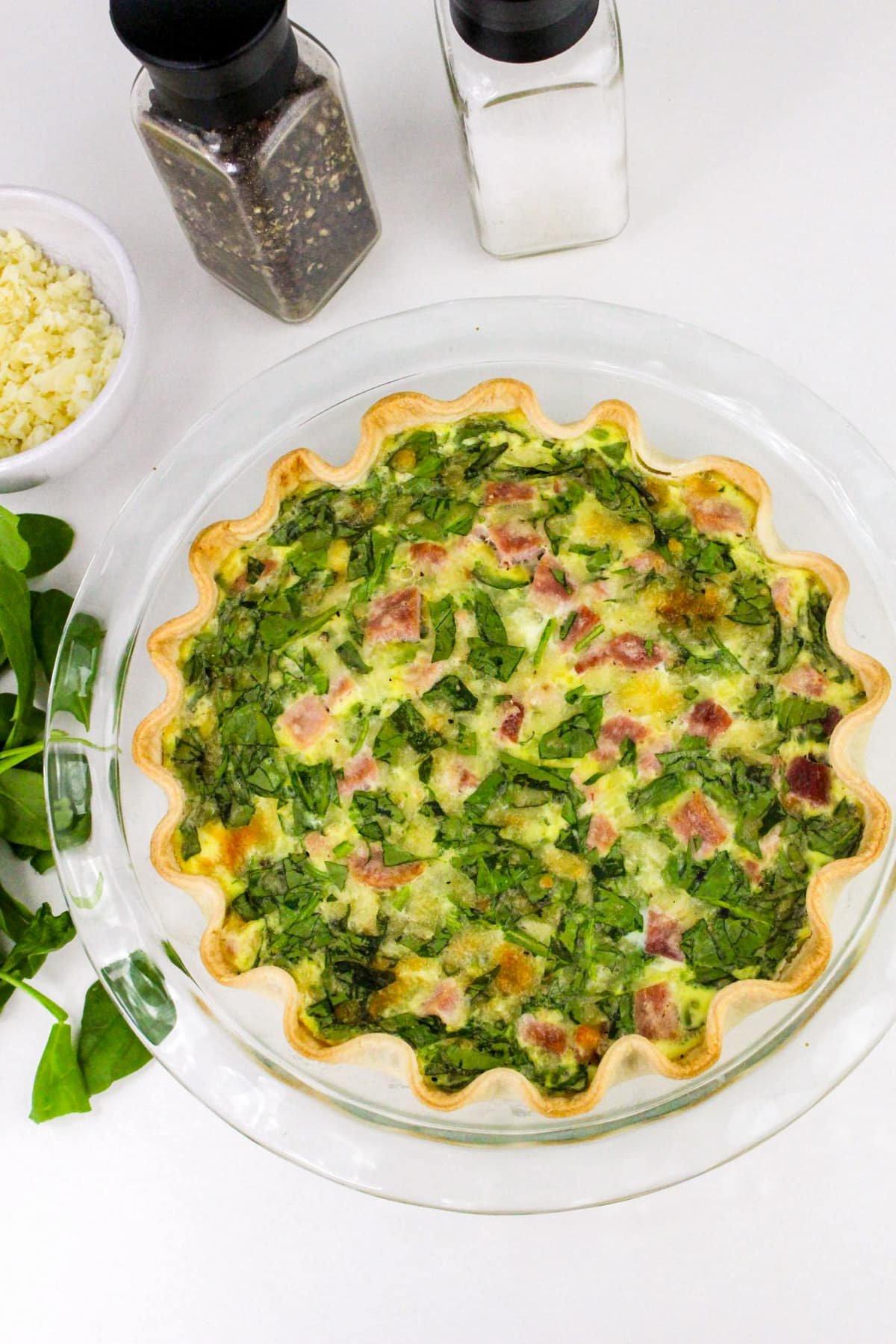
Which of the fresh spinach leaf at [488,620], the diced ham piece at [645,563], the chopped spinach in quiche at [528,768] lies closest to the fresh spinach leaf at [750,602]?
the chopped spinach in quiche at [528,768]

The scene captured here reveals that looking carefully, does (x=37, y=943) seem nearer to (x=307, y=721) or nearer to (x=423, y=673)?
(x=307, y=721)

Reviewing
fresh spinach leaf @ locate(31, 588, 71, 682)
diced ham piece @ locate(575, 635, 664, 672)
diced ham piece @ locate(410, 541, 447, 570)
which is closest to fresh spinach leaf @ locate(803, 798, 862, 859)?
diced ham piece @ locate(575, 635, 664, 672)

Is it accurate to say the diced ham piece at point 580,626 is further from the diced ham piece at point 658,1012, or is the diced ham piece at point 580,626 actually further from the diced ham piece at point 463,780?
the diced ham piece at point 658,1012

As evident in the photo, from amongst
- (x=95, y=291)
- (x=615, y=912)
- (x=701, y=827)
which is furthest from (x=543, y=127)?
(x=615, y=912)

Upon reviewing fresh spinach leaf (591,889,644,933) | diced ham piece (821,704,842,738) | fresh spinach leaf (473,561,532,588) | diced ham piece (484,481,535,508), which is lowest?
fresh spinach leaf (591,889,644,933)

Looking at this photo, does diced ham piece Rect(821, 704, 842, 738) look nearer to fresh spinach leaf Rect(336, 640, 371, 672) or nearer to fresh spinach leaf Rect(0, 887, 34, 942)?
fresh spinach leaf Rect(336, 640, 371, 672)

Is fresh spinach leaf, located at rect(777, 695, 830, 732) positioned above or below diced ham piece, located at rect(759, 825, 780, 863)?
above
